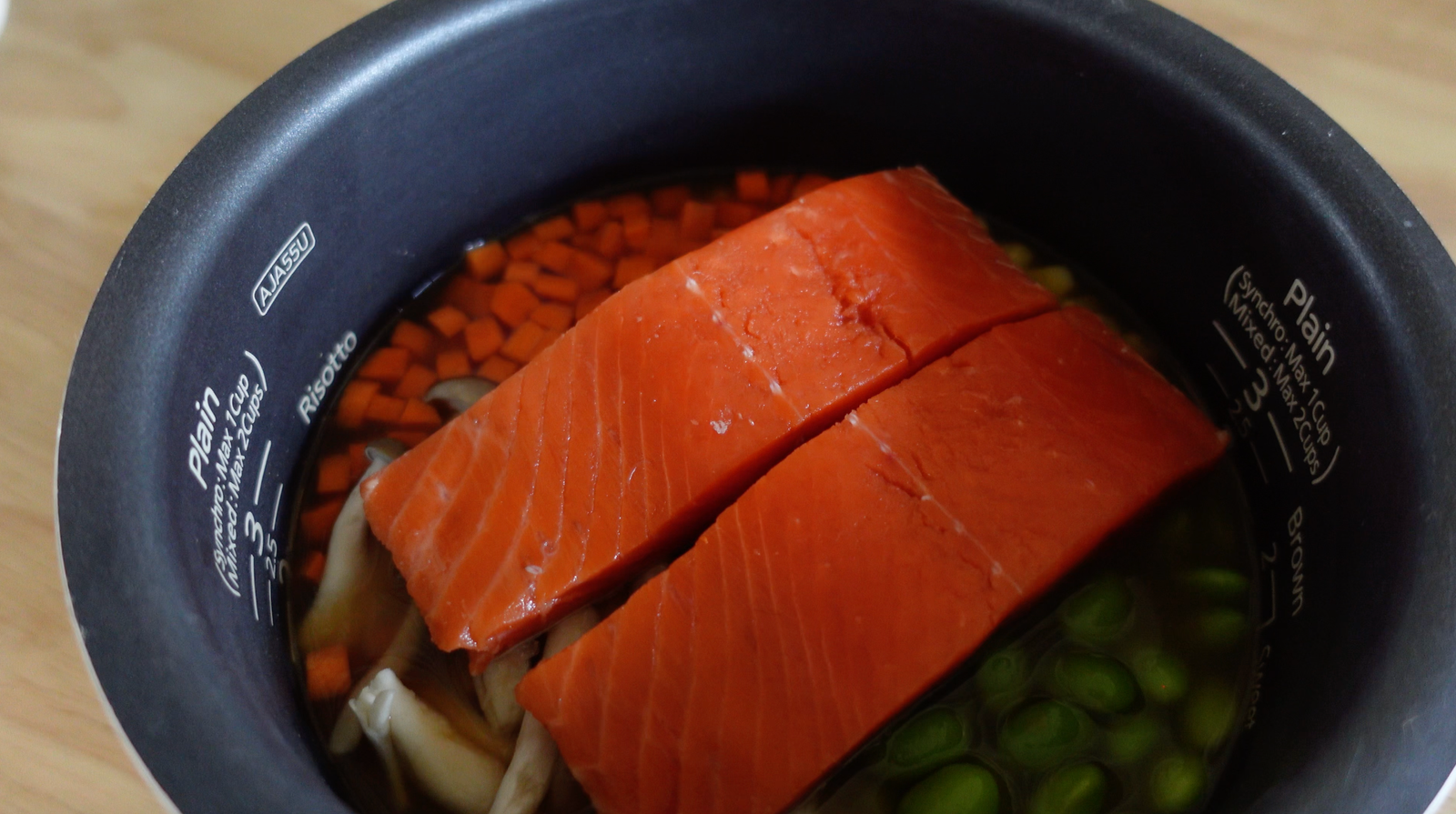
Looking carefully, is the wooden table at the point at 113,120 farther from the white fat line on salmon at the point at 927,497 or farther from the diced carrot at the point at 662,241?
the white fat line on salmon at the point at 927,497

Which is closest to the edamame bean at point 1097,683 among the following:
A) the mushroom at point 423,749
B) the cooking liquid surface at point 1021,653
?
the cooking liquid surface at point 1021,653

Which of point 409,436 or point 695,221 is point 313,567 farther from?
point 695,221

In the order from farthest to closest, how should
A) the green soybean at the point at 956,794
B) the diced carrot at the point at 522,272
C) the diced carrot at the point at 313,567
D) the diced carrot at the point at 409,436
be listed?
the diced carrot at the point at 522,272, the diced carrot at the point at 409,436, the diced carrot at the point at 313,567, the green soybean at the point at 956,794

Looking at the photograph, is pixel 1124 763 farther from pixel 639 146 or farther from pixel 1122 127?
pixel 639 146

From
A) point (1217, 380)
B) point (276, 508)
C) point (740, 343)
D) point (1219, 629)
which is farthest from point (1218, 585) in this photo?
point (276, 508)

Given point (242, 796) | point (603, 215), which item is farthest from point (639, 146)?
point (242, 796)

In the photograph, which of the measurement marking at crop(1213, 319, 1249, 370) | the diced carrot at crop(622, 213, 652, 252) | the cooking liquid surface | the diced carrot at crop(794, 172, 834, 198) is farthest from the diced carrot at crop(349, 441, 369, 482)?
the measurement marking at crop(1213, 319, 1249, 370)
